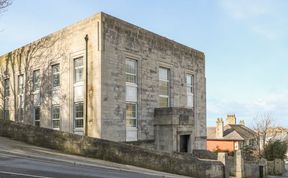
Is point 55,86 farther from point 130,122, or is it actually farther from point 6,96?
point 6,96

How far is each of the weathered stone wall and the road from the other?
19.6 feet

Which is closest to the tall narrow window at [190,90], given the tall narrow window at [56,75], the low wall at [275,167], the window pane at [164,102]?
the window pane at [164,102]

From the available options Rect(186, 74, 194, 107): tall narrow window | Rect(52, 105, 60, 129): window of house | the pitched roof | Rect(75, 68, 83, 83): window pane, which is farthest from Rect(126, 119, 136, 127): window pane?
the pitched roof

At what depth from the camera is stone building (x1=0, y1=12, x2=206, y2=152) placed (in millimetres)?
22828

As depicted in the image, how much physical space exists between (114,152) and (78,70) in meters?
8.91

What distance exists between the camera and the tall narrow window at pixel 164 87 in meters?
27.9

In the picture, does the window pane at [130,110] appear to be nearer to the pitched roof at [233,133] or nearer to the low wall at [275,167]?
the low wall at [275,167]

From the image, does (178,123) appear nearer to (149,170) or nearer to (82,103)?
(82,103)

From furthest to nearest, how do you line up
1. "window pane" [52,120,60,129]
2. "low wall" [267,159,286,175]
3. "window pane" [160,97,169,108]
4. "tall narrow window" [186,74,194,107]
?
"low wall" [267,159,286,175]
"tall narrow window" [186,74,194,107]
"window pane" [160,97,169,108]
"window pane" [52,120,60,129]

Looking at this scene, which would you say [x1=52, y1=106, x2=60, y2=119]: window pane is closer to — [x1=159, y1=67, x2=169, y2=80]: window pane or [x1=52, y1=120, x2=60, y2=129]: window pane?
[x1=52, y1=120, x2=60, y2=129]: window pane

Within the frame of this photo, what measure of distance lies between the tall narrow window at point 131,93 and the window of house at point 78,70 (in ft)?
10.3

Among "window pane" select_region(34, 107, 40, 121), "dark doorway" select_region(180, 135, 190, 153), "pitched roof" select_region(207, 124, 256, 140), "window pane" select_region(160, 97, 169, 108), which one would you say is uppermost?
"window pane" select_region(160, 97, 169, 108)

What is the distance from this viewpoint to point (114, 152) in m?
17.6

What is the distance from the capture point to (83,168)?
14086 mm
